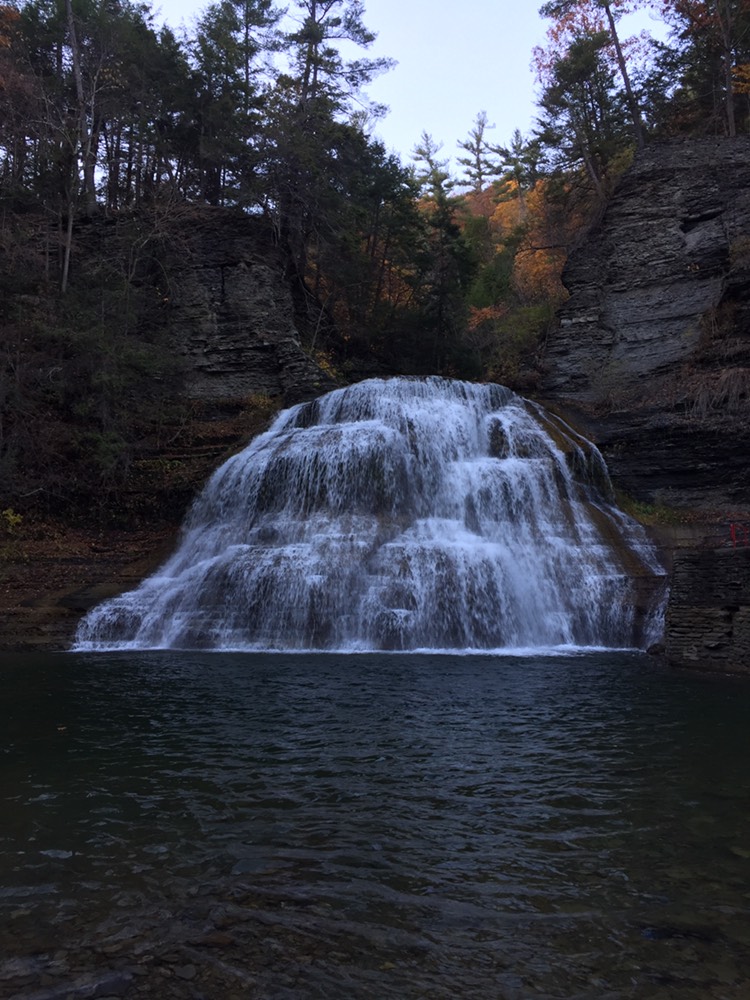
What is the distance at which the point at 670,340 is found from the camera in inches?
933

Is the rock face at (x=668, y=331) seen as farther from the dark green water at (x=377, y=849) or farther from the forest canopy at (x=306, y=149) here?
the dark green water at (x=377, y=849)

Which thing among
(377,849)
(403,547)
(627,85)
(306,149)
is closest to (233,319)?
(306,149)

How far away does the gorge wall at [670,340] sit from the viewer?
1861 cm

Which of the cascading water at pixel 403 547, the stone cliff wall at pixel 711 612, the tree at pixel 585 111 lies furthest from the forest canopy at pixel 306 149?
the stone cliff wall at pixel 711 612

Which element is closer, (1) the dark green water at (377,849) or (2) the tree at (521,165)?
(1) the dark green water at (377,849)

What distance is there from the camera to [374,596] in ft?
48.2

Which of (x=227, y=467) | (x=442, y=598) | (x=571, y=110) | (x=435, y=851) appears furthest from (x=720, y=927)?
(x=571, y=110)

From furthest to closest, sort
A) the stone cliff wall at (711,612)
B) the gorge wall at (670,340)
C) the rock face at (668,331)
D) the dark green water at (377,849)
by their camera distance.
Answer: the rock face at (668,331) < the gorge wall at (670,340) < the stone cliff wall at (711,612) < the dark green water at (377,849)

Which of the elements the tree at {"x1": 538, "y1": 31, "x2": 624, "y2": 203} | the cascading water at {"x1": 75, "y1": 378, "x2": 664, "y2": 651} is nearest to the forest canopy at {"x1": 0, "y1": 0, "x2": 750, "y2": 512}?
the tree at {"x1": 538, "y1": 31, "x2": 624, "y2": 203}

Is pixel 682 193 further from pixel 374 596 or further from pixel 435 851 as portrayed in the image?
pixel 435 851

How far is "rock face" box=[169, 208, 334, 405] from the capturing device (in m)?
26.3

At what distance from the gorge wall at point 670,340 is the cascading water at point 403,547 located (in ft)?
5.79

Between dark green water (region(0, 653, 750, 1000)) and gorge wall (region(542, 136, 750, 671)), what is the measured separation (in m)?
10.7

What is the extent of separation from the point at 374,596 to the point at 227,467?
7.58 m
